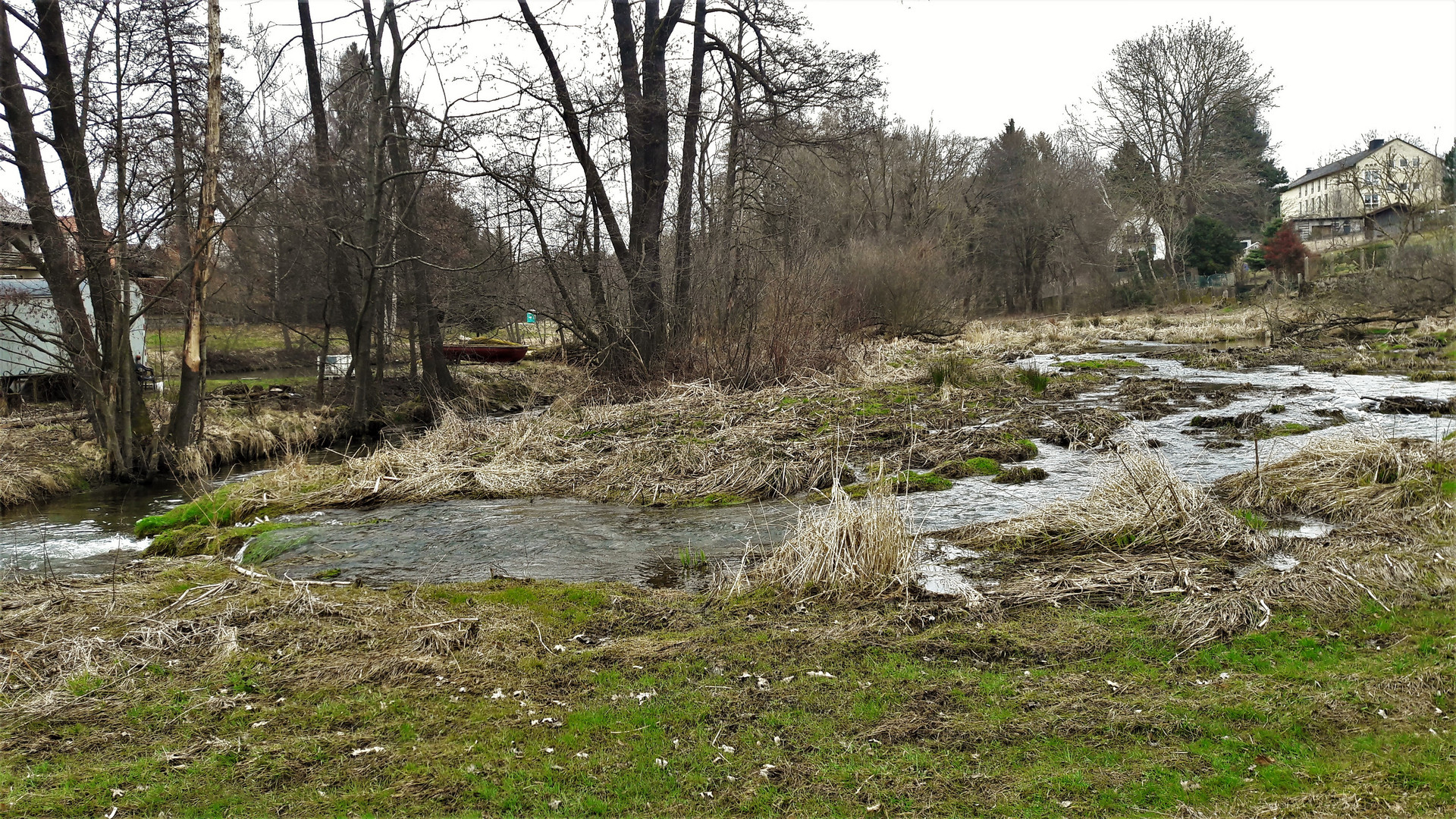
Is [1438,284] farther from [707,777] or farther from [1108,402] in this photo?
[707,777]

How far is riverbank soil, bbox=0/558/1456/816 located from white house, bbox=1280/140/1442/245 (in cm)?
3264

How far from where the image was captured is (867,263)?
1007 inches

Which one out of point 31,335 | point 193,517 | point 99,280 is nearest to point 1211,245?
point 99,280

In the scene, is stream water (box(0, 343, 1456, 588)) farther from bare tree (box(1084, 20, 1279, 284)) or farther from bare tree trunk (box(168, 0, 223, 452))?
bare tree (box(1084, 20, 1279, 284))

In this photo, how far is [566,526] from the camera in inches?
334

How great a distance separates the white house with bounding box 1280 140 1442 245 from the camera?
3042 centimetres

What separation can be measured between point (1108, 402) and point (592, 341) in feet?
30.8

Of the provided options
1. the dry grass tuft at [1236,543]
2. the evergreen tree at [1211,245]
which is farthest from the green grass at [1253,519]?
the evergreen tree at [1211,245]

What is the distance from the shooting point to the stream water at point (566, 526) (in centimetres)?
714

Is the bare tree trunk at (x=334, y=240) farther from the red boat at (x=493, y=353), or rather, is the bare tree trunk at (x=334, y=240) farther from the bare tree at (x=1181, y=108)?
the bare tree at (x=1181, y=108)

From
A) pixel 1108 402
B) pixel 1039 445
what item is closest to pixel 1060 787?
pixel 1039 445

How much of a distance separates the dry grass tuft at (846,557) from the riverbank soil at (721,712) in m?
0.23

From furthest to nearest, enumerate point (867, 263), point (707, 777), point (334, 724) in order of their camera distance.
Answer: point (867, 263) → point (334, 724) → point (707, 777)

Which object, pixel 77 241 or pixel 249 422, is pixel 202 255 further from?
pixel 249 422
